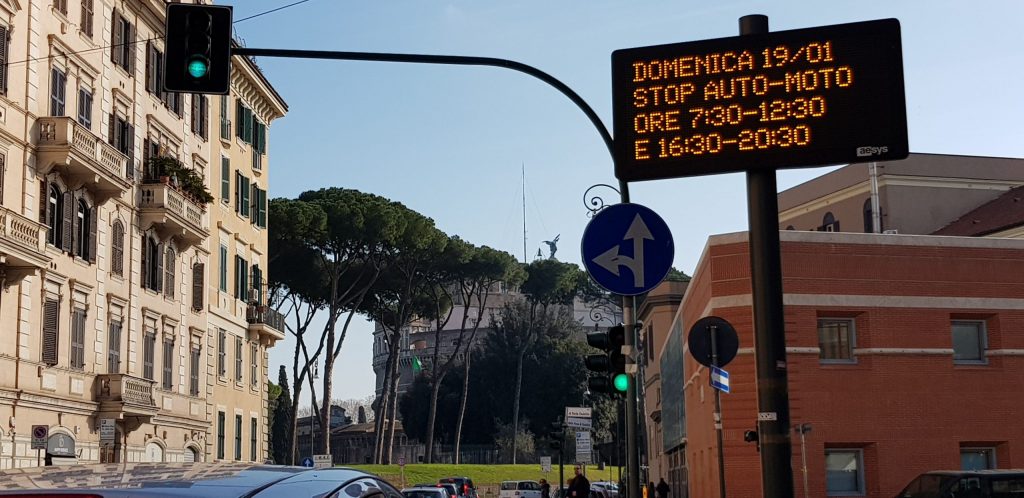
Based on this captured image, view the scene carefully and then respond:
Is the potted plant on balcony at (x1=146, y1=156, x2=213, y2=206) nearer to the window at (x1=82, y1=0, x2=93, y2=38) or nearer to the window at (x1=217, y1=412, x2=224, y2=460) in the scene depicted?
the window at (x1=82, y1=0, x2=93, y2=38)

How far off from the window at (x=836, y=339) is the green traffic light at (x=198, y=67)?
22.0 m

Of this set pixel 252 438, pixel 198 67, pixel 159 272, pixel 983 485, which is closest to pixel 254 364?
pixel 252 438

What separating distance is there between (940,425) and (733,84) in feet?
78.7

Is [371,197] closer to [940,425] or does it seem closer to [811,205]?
[811,205]

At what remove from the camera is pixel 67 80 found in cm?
3178

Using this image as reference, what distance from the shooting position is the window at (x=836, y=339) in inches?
1222

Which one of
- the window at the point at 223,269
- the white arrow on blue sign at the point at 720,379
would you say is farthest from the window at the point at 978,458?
the window at the point at 223,269

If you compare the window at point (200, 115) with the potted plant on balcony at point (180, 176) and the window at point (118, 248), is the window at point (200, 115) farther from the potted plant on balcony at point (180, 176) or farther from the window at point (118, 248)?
→ the window at point (118, 248)

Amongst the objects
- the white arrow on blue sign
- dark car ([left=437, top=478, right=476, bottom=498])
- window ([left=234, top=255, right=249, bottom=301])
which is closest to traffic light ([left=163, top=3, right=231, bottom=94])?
the white arrow on blue sign

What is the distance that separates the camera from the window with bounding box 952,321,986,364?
3177cm

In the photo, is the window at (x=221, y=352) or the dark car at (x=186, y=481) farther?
the window at (x=221, y=352)

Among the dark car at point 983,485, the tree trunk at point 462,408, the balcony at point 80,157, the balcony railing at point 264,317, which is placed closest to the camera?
the dark car at point 983,485

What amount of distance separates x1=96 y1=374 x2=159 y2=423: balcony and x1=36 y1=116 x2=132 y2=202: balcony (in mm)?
4761

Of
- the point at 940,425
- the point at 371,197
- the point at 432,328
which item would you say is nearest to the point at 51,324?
the point at 940,425
